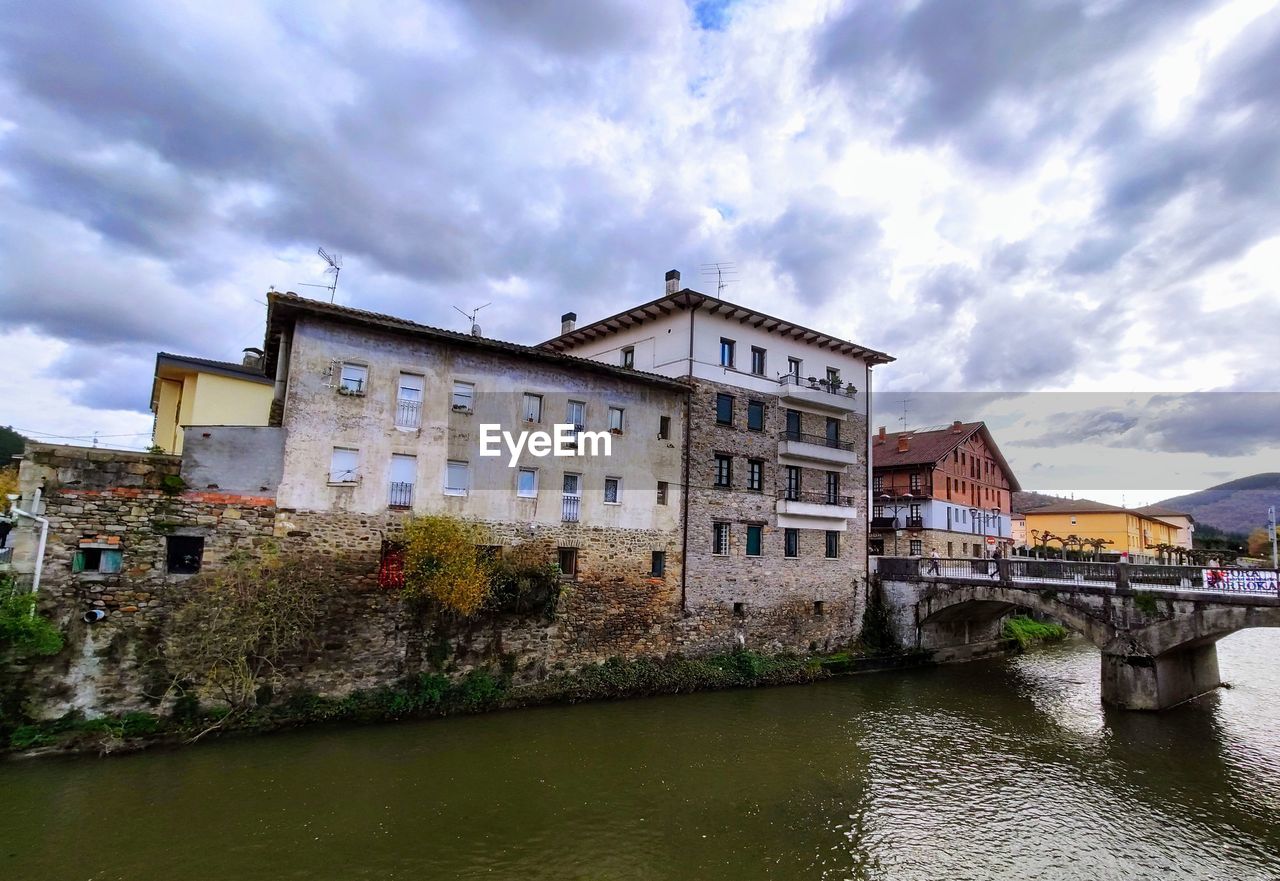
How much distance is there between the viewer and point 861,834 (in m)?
11.2

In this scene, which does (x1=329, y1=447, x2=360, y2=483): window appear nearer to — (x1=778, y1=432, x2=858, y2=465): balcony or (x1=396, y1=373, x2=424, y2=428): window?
(x1=396, y1=373, x2=424, y2=428): window

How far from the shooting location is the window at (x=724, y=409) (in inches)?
969

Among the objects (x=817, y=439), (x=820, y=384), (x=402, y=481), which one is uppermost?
(x=820, y=384)

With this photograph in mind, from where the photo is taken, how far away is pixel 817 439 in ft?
89.6

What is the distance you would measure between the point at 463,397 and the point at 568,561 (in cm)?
619

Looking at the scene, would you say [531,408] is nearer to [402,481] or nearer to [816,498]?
[402,481]

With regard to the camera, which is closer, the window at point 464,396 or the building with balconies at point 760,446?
the window at point 464,396

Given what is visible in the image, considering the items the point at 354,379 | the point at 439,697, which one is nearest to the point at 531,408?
the point at 354,379

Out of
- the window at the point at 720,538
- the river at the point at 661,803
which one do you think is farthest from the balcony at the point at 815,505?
the river at the point at 661,803

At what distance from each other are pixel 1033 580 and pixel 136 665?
27.1 metres

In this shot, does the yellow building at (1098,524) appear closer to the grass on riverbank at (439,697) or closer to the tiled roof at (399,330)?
the grass on riverbank at (439,697)

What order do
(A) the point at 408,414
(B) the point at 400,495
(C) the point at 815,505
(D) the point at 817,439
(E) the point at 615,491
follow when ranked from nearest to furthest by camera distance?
1. (B) the point at 400,495
2. (A) the point at 408,414
3. (E) the point at 615,491
4. (C) the point at 815,505
5. (D) the point at 817,439

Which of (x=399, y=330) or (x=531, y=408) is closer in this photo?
(x=399, y=330)

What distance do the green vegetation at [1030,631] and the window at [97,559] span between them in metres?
36.5
